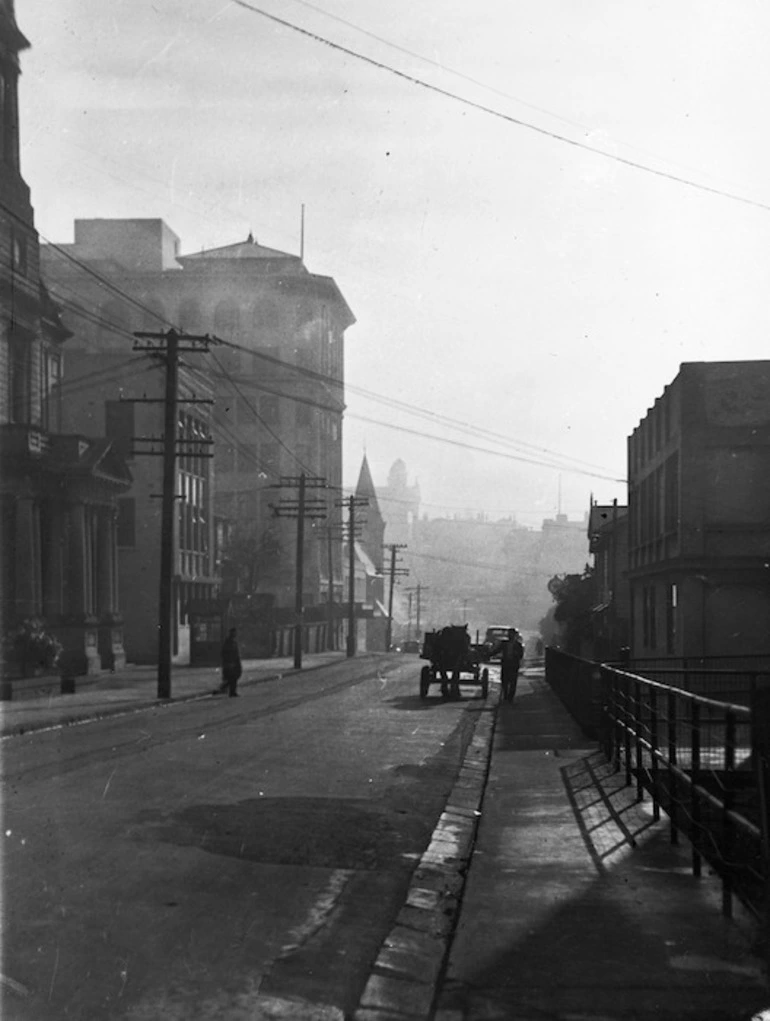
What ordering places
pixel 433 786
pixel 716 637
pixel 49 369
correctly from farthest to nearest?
pixel 49 369, pixel 716 637, pixel 433 786

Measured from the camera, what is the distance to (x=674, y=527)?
37.2 meters

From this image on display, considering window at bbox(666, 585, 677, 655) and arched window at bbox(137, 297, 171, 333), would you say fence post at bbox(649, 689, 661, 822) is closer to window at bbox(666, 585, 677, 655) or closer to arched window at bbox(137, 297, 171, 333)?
window at bbox(666, 585, 677, 655)

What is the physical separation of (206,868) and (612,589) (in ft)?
157

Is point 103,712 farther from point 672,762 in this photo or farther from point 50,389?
point 50,389

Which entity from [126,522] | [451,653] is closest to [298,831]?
[451,653]

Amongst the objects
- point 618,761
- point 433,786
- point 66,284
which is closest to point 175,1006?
point 433,786

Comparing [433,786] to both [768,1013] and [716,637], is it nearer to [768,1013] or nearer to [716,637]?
[768,1013]

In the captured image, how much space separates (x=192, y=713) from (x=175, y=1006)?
2218 centimetres

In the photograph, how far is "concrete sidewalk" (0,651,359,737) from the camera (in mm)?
25219

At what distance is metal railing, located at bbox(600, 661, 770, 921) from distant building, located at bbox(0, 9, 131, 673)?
85.8 ft

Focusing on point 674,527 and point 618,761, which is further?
point 674,527

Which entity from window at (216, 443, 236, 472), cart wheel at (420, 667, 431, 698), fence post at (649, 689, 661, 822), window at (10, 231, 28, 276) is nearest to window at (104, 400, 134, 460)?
window at (10, 231, 28, 276)

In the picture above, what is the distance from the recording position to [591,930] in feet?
24.6

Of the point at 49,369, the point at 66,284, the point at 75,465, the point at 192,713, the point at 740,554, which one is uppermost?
the point at 66,284
